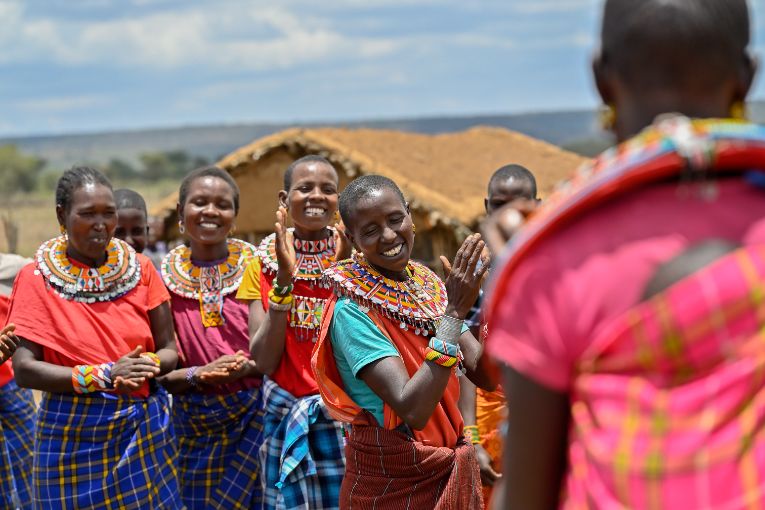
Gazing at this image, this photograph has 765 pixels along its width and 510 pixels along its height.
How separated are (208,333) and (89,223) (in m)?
0.84

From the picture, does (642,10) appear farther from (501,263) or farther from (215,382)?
(215,382)

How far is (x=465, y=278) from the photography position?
3.44 meters

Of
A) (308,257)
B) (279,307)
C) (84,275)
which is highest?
(308,257)

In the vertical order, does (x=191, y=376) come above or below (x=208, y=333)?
below

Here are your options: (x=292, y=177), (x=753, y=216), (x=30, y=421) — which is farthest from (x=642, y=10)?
(x=30, y=421)

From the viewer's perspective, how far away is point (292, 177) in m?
5.44

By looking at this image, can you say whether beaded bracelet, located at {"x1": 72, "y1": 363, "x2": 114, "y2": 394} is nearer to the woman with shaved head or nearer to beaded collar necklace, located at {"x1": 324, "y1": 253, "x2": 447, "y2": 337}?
beaded collar necklace, located at {"x1": 324, "y1": 253, "x2": 447, "y2": 337}

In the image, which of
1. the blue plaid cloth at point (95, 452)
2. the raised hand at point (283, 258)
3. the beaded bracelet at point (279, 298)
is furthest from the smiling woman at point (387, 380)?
the blue plaid cloth at point (95, 452)

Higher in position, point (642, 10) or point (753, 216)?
point (642, 10)

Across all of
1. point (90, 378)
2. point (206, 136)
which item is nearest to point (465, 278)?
point (90, 378)

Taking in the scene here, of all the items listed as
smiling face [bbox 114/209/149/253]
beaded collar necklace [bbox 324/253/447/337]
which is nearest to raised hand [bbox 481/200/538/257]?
beaded collar necklace [bbox 324/253/447/337]

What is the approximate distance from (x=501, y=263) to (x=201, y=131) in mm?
93993

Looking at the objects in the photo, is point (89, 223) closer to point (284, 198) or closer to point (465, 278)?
point (284, 198)

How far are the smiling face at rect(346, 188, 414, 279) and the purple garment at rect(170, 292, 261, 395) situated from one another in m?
1.61
